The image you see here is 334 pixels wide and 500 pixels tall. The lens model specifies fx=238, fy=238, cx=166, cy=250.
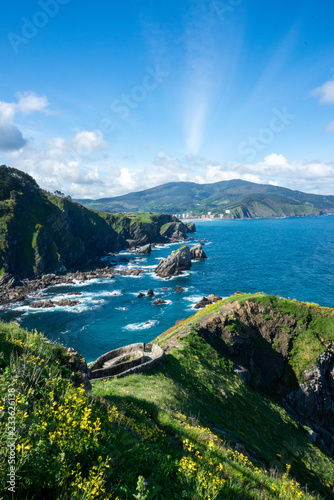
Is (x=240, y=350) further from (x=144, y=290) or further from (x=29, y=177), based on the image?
(x=29, y=177)

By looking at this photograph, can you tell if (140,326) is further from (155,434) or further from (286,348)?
(155,434)

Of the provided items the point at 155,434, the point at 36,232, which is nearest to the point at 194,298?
the point at 155,434

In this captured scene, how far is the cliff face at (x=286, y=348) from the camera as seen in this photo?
104 ft

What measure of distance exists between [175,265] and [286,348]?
7097 centimetres

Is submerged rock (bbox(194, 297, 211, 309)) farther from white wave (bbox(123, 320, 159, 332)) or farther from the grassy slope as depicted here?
→ the grassy slope

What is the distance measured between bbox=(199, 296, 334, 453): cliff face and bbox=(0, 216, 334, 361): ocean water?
24802 millimetres

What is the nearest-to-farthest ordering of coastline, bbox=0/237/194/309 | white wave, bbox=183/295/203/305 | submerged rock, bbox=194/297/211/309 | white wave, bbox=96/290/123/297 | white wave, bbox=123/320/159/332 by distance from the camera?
white wave, bbox=123/320/159/332 < submerged rock, bbox=194/297/211/309 < white wave, bbox=183/295/203/305 < coastline, bbox=0/237/194/309 < white wave, bbox=96/290/123/297

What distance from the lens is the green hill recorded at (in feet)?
15.8

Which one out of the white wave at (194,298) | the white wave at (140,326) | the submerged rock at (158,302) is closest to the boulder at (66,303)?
the white wave at (140,326)

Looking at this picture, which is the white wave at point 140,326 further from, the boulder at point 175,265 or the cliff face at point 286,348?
→ the boulder at point 175,265

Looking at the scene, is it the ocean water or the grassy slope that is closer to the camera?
the ocean water

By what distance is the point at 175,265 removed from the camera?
342ft

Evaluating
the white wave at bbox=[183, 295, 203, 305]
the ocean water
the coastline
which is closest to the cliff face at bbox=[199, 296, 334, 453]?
the ocean water

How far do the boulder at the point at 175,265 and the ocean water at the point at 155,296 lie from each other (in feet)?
13.1
